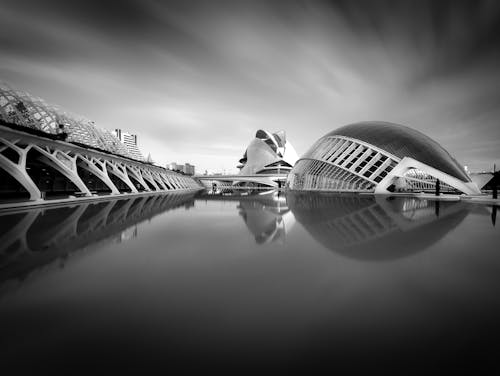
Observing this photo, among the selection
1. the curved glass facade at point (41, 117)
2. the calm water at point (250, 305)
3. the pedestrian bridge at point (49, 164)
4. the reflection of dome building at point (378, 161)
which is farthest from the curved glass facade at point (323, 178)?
the curved glass facade at point (41, 117)

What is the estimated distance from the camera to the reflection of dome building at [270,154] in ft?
274

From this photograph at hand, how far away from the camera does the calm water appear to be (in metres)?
2.32

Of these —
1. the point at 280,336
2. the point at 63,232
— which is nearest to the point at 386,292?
the point at 280,336

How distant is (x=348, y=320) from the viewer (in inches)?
118

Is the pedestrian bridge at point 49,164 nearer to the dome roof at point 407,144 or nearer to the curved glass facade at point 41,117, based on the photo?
the curved glass facade at point 41,117

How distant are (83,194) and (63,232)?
1444 centimetres

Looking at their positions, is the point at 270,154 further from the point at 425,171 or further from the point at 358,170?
the point at 425,171

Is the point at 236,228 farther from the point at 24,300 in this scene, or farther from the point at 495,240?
the point at 495,240

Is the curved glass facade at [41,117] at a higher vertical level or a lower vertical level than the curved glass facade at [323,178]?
higher

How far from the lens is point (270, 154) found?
3319 inches

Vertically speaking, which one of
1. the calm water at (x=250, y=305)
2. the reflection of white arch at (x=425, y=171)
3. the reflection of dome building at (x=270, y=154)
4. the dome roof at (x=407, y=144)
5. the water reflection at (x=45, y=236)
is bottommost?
the calm water at (x=250, y=305)

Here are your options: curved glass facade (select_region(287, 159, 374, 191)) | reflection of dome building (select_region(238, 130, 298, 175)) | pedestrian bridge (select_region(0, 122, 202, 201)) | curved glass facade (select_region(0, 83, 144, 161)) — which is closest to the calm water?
pedestrian bridge (select_region(0, 122, 202, 201))

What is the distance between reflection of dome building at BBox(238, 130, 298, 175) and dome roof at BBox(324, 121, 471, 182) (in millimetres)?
45328

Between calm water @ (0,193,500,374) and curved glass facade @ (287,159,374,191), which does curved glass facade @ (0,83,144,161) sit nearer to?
calm water @ (0,193,500,374)
